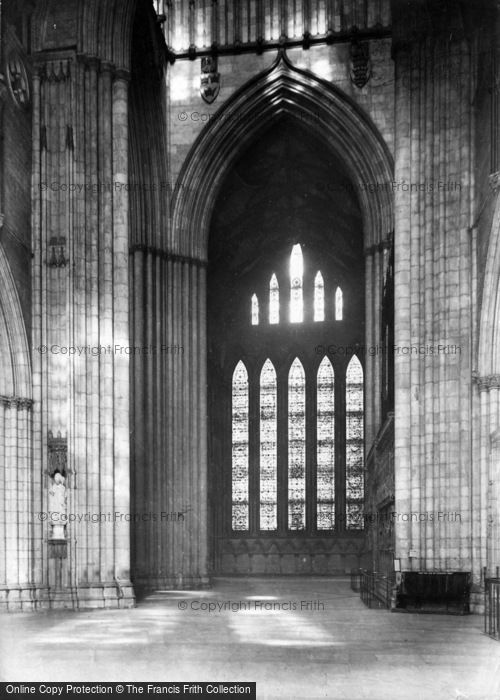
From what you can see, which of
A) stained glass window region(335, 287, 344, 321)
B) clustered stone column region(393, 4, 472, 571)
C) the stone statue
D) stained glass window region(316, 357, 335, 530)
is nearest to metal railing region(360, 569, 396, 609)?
clustered stone column region(393, 4, 472, 571)

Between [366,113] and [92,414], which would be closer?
[92,414]

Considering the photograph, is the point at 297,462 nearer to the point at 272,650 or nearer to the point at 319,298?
the point at 319,298

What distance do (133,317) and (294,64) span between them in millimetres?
9347

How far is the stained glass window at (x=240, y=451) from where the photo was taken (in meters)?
39.1

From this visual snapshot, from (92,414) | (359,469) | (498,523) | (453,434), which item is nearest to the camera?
(498,523)

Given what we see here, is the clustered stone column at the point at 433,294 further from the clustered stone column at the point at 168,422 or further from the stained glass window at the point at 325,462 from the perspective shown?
the stained glass window at the point at 325,462

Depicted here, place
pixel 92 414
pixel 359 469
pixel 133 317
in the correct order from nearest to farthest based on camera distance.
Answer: pixel 92 414 → pixel 133 317 → pixel 359 469

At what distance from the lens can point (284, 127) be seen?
3312 cm

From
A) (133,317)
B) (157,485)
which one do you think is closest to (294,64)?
(133,317)

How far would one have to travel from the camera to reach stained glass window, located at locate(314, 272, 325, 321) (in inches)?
1580

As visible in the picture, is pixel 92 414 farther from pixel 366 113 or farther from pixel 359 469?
pixel 359 469

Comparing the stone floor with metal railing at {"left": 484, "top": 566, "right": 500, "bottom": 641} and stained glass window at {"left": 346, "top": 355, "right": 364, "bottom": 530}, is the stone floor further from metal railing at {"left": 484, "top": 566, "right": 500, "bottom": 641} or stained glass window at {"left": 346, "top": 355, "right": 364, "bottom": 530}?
stained glass window at {"left": 346, "top": 355, "right": 364, "bottom": 530}

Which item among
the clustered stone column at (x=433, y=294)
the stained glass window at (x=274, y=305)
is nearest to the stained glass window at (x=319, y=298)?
the stained glass window at (x=274, y=305)

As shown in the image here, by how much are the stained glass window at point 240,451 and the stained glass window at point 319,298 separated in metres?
3.67
